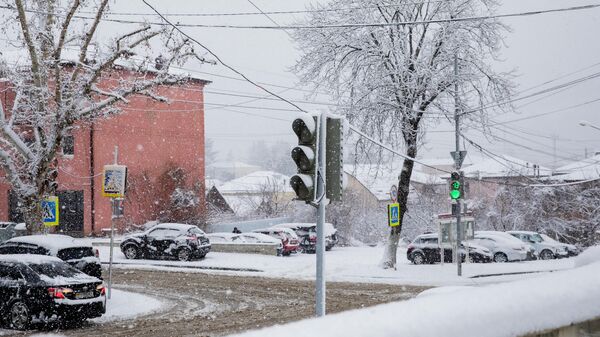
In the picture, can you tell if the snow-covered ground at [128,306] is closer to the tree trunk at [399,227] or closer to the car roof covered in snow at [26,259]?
the car roof covered in snow at [26,259]

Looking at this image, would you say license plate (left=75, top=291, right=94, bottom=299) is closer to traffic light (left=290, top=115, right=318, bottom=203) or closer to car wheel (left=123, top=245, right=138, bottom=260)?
traffic light (left=290, top=115, right=318, bottom=203)

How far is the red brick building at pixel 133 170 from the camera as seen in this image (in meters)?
40.8

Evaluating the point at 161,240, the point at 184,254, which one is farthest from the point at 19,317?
the point at 161,240

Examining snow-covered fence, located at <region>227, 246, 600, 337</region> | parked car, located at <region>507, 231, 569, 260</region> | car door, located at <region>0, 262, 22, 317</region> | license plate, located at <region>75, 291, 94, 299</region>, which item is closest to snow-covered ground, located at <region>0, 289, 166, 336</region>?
car door, located at <region>0, 262, 22, 317</region>

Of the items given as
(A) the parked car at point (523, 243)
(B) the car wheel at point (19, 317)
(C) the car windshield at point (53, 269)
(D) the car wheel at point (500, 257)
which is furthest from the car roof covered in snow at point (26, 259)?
(A) the parked car at point (523, 243)

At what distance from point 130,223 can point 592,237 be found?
32.3 m

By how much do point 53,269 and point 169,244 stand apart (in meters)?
15.4

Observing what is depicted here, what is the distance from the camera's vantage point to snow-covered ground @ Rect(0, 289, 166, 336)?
555 inches

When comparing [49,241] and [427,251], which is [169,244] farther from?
[49,241]

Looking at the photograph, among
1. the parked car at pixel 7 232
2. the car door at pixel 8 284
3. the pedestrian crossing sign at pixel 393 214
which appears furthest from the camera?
the parked car at pixel 7 232

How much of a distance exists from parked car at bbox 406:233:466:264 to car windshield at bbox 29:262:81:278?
19.1m

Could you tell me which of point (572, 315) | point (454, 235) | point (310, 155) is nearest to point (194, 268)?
point (454, 235)

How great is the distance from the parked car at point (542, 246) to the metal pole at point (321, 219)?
1165 inches

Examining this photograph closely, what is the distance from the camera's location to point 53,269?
13.1m
